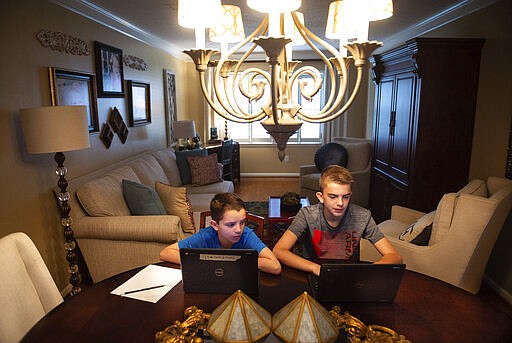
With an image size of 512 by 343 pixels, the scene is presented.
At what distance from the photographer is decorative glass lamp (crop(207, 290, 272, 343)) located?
949 mm

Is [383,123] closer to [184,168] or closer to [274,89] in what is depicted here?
[184,168]

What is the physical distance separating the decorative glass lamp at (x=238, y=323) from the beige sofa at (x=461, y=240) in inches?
64.1

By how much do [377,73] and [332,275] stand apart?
352 centimetres

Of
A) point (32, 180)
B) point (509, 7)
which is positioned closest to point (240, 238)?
point (32, 180)

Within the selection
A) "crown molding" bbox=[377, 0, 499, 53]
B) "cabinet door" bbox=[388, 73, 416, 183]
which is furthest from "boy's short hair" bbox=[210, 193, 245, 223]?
"crown molding" bbox=[377, 0, 499, 53]

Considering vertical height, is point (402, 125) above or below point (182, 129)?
above

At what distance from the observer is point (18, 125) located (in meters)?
2.29

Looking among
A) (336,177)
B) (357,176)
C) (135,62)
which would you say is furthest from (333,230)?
(135,62)

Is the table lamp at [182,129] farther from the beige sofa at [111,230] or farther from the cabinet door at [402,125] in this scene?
the cabinet door at [402,125]

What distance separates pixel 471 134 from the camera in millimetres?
3145

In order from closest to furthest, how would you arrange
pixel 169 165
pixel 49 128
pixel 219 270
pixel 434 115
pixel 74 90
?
pixel 219 270 < pixel 49 128 < pixel 74 90 < pixel 434 115 < pixel 169 165

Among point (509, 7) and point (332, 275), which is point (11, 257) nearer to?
point (332, 275)

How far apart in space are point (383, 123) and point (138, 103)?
2.82m

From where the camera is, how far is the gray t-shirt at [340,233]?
182cm
